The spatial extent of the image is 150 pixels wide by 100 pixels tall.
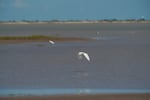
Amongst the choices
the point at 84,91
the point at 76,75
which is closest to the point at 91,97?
the point at 84,91

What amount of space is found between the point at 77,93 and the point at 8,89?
2.18 meters

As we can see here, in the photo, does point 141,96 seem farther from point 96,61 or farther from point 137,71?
point 96,61

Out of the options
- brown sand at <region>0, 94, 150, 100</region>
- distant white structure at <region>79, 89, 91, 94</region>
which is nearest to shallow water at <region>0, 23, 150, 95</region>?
distant white structure at <region>79, 89, 91, 94</region>

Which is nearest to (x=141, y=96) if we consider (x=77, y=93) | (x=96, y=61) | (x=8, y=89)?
(x=77, y=93)

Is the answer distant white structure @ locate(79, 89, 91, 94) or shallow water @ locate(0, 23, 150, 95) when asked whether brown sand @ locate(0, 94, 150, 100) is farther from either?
shallow water @ locate(0, 23, 150, 95)

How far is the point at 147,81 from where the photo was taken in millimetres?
14242

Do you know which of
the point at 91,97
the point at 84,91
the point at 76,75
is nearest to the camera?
the point at 91,97

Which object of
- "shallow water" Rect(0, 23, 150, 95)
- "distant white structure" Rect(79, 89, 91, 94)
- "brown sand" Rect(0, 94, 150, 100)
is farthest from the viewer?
"shallow water" Rect(0, 23, 150, 95)

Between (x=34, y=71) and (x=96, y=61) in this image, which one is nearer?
(x=34, y=71)

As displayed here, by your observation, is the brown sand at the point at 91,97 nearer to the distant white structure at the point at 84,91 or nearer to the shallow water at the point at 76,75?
the distant white structure at the point at 84,91

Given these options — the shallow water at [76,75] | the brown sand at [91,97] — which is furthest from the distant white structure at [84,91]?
the brown sand at [91,97]

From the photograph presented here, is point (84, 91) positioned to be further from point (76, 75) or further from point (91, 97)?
point (76, 75)

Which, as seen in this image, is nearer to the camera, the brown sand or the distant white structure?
the brown sand

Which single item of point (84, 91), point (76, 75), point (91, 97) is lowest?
point (91, 97)
